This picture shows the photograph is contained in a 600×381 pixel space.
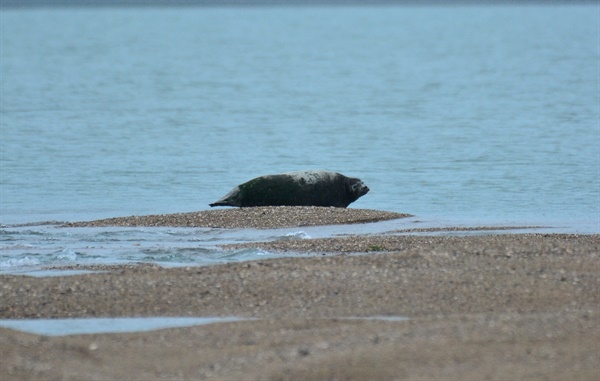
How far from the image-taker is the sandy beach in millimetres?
10359

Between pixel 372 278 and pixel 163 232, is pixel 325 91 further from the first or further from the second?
pixel 372 278

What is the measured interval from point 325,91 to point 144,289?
141 ft

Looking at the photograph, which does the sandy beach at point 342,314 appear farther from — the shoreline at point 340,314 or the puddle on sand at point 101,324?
the puddle on sand at point 101,324

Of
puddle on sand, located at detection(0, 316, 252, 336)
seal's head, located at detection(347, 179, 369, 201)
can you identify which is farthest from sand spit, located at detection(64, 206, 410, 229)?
puddle on sand, located at detection(0, 316, 252, 336)

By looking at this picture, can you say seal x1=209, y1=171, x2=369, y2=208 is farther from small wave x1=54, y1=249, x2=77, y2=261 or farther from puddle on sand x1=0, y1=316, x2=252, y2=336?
puddle on sand x1=0, y1=316, x2=252, y2=336

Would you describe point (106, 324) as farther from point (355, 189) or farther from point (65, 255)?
point (355, 189)

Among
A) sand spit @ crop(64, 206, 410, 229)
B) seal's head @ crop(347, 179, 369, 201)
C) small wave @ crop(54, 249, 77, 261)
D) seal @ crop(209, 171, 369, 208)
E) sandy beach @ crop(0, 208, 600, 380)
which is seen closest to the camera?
sandy beach @ crop(0, 208, 600, 380)

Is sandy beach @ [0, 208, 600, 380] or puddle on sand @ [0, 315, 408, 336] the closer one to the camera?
sandy beach @ [0, 208, 600, 380]

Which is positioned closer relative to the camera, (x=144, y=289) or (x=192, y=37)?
(x=144, y=289)

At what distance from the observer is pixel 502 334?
36.1 ft

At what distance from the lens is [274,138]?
3528 cm

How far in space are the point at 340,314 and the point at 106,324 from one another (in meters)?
2.03

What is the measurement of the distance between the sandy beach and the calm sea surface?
2.44 metres

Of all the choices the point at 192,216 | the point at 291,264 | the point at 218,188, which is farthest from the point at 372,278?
the point at 218,188
